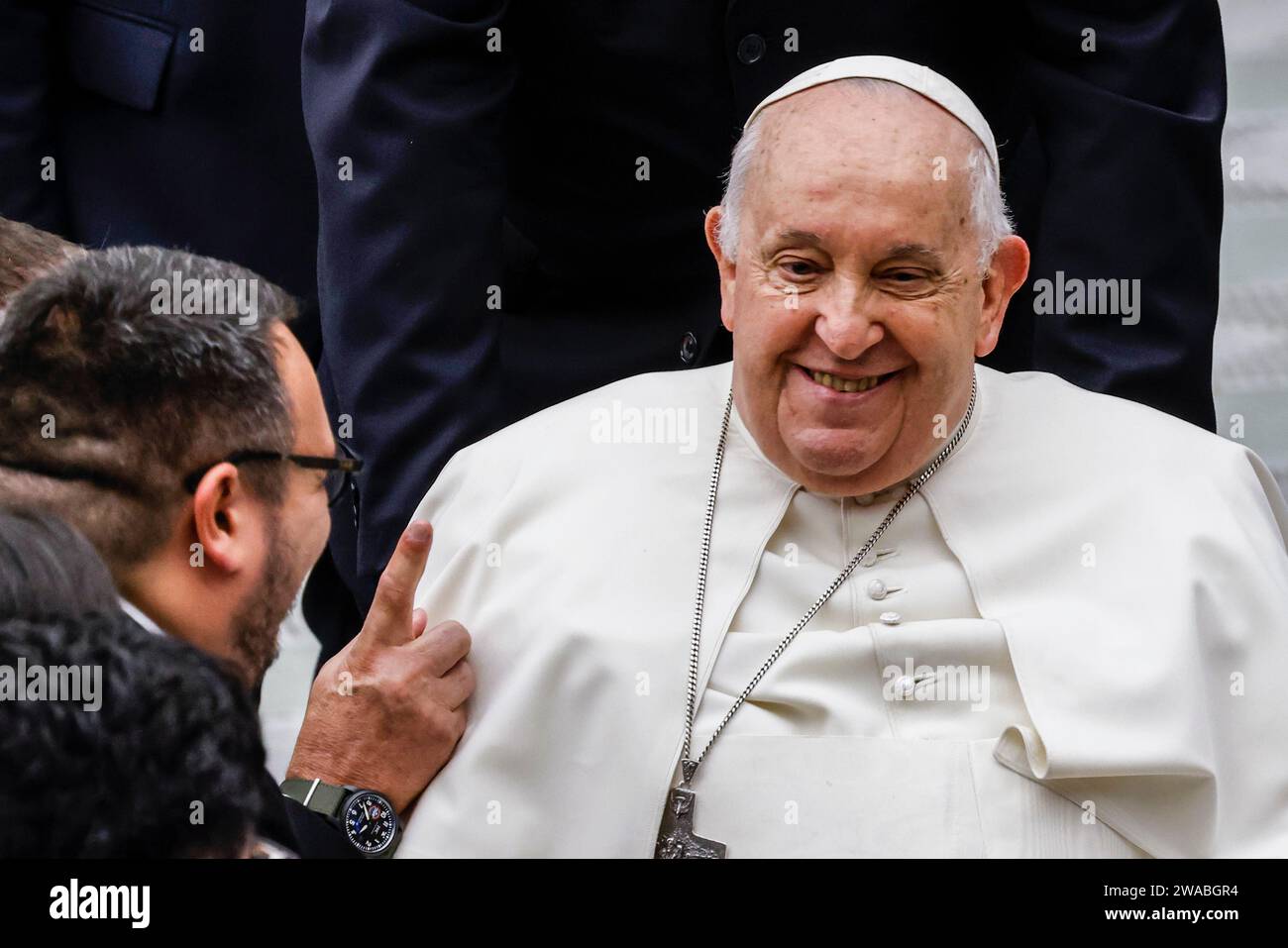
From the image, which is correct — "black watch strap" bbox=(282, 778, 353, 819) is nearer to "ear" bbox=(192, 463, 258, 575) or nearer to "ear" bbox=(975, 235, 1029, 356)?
"ear" bbox=(192, 463, 258, 575)

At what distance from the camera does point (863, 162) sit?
3207 millimetres

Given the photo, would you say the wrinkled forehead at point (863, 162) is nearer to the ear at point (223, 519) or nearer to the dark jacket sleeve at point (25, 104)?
the ear at point (223, 519)

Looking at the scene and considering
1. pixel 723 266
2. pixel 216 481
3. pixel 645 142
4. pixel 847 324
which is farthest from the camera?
pixel 645 142

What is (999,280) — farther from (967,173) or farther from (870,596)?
(870,596)

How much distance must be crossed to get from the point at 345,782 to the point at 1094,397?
1.42 meters

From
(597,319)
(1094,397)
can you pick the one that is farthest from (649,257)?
(1094,397)

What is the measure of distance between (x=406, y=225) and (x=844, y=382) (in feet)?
3.05

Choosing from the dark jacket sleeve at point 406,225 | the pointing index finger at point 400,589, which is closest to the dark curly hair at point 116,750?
the pointing index finger at point 400,589

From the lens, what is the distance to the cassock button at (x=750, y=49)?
3.77 meters

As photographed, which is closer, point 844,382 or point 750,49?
point 844,382

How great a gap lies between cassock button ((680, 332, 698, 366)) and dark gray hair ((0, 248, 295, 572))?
1080 millimetres

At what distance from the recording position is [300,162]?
431 centimetres

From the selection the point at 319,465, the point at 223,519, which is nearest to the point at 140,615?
the point at 223,519
